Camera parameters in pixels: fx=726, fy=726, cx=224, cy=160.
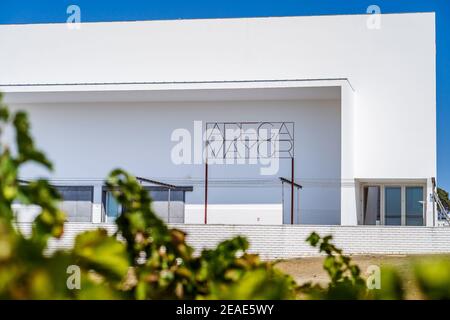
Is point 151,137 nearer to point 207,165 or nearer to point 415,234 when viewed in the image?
point 207,165

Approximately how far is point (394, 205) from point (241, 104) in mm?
6163

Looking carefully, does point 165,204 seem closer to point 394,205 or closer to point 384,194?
point 384,194

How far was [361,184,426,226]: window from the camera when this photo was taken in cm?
2338

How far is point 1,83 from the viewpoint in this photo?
85.3 feet

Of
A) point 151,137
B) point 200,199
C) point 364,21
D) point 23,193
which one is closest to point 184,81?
point 151,137

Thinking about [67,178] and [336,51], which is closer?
[336,51]

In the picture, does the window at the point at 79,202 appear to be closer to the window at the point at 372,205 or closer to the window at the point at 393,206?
the window at the point at 372,205

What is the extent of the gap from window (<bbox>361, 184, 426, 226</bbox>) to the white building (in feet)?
0.15

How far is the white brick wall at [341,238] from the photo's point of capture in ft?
59.7

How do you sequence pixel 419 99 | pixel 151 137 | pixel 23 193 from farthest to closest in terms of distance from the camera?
pixel 151 137, pixel 419 99, pixel 23 193

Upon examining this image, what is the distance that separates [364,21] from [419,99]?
321 centimetres

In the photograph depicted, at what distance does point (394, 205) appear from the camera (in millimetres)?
23781

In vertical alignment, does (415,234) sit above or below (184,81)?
below

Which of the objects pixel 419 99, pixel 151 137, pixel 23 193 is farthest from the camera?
pixel 151 137
